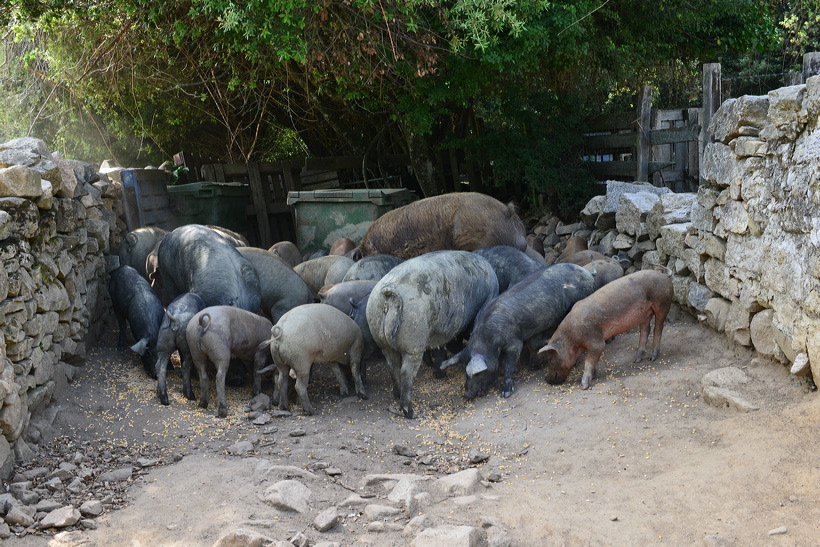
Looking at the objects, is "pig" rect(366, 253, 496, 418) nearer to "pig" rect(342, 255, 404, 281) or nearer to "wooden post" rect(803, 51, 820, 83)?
"pig" rect(342, 255, 404, 281)

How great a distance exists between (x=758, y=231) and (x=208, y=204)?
316 inches

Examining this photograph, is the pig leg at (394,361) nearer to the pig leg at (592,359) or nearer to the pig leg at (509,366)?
the pig leg at (509,366)

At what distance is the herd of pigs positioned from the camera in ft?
18.7

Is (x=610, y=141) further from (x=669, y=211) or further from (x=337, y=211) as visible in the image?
(x=337, y=211)

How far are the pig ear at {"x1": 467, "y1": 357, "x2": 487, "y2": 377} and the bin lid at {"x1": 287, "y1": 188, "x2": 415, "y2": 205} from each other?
4355mm

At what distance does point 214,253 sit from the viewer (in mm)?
7043

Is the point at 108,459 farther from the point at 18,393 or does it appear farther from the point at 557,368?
the point at 557,368

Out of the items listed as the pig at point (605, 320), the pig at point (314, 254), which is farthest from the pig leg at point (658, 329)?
the pig at point (314, 254)

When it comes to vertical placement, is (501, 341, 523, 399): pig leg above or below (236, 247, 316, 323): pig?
below

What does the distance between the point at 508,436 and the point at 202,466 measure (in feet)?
6.40


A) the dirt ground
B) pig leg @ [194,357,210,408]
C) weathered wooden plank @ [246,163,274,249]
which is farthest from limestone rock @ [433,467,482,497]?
weathered wooden plank @ [246,163,274,249]

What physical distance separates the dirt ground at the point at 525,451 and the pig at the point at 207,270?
83 centimetres

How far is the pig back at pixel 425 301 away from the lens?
18.6 feet

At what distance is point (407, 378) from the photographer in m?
5.70
